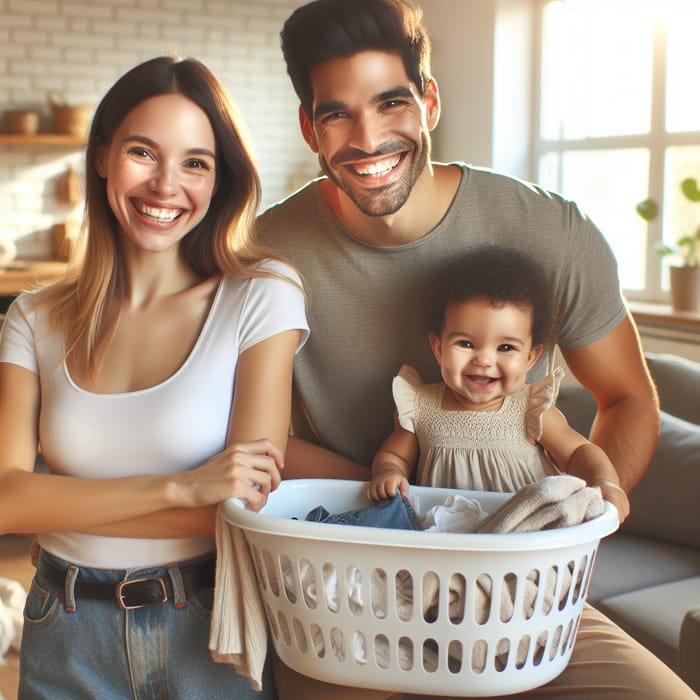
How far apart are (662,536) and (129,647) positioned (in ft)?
6.41

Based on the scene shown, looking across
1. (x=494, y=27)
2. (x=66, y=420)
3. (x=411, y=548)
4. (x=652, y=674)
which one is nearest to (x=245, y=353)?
(x=66, y=420)

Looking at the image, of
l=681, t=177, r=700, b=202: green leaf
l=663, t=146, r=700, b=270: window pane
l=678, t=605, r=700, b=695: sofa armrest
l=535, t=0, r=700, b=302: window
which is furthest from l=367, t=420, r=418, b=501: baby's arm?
l=663, t=146, r=700, b=270: window pane

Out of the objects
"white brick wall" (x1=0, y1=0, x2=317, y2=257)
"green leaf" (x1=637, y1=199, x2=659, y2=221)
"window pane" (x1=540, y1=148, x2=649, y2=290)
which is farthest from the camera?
"white brick wall" (x1=0, y1=0, x2=317, y2=257)

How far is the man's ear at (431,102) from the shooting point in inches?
70.0

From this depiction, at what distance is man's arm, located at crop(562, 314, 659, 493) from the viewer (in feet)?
5.83

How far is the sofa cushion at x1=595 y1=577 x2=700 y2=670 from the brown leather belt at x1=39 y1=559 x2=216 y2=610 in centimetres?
132

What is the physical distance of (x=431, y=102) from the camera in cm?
181

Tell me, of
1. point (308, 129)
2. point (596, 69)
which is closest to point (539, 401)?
point (308, 129)

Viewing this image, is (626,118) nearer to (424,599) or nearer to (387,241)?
(387,241)

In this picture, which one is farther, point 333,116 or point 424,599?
point 333,116

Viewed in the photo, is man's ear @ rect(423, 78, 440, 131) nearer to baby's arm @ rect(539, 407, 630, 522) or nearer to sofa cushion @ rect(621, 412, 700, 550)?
baby's arm @ rect(539, 407, 630, 522)

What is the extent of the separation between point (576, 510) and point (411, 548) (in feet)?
0.73

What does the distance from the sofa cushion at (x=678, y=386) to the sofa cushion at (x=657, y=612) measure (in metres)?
0.63

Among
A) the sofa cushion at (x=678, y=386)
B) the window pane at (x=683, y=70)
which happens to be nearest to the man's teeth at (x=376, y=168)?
the sofa cushion at (x=678, y=386)
